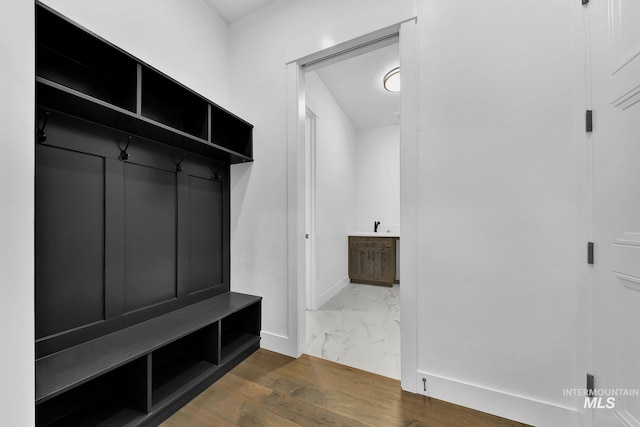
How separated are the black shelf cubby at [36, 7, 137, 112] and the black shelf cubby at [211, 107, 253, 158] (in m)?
0.70

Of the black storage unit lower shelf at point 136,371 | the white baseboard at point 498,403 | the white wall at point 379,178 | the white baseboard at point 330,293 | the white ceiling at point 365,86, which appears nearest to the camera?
the black storage unit lower shelf at point 136,371

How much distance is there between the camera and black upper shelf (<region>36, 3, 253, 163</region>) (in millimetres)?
1138

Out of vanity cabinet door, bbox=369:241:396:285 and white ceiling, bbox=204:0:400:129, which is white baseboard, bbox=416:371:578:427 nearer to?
vanity cabinet door, bbox=369:241:396:285

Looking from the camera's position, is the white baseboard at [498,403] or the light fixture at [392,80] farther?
the light fixture at [392,80]

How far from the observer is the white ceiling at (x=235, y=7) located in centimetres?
215

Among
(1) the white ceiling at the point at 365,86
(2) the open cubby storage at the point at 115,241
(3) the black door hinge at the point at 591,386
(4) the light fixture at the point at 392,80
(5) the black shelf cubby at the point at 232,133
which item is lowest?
(3) the black door hinge at the point at 591,386

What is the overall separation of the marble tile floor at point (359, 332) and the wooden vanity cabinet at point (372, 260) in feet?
1.56

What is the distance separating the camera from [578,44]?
1.26 m

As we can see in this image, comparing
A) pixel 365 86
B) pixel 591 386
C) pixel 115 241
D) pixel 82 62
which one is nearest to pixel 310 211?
pixel 365 86

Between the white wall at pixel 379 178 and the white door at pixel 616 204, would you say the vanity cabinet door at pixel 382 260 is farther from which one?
the white door at pixel 616 204

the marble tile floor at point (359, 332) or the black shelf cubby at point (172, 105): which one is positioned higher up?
the black shelf cubby at point (172, 105)

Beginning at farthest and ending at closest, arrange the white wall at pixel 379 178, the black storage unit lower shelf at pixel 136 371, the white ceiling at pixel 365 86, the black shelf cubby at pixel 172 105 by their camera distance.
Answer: the white wall at pixel 379 178 → the white ceiling at pixel 365 86 → the black shelf cubby at pixel 172 105 → the black storage unit lower shelf at pixel 136 371

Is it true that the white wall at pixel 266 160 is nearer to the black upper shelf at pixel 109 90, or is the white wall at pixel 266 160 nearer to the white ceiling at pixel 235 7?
the white ceiling at pixel 235 7

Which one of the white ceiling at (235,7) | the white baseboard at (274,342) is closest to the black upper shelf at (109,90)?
the white ceiling at (235,7)
